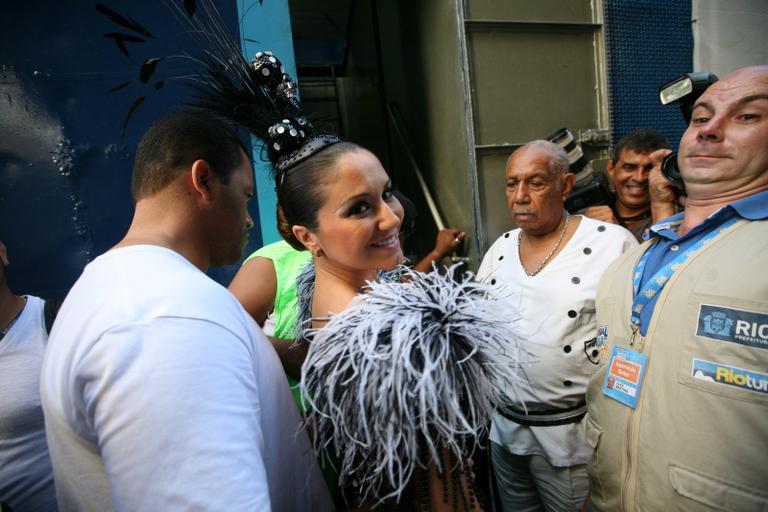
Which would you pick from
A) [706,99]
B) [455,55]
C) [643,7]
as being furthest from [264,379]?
[643,7]

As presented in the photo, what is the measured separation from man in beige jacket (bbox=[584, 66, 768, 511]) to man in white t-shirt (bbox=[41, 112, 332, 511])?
44.3 inches

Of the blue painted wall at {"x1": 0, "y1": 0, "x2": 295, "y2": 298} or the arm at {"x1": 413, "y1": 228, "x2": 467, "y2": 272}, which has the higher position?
the blue painted wall at {"x1": 0, "y1": 0, "x2": 295, "y2": 298}

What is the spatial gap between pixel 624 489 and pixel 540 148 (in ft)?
6.27

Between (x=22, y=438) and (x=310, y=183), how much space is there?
5.80 feet

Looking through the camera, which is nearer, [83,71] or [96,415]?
[96,415]

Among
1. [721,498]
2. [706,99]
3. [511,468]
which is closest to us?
[721,498]

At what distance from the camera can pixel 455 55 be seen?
11.8 ft

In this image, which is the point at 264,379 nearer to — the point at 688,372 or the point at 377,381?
the point at 377,381

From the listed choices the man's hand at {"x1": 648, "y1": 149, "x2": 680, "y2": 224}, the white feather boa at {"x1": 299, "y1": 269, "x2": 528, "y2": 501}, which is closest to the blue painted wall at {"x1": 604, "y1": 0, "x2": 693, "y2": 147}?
the man's hand at {"x1": 648, "y1": 149, "x2": 680, "y2": 224}

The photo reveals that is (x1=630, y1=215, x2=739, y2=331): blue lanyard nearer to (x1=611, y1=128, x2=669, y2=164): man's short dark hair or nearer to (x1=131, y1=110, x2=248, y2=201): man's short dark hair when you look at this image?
(x1=131, y1=110, x2=248, y2=201): man's short dark hair

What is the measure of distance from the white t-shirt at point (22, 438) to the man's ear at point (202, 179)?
1400mm

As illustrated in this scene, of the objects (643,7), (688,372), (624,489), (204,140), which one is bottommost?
(624,489)

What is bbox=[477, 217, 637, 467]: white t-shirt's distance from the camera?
204 centimetres

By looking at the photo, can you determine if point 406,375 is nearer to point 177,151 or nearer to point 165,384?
point 165,384
